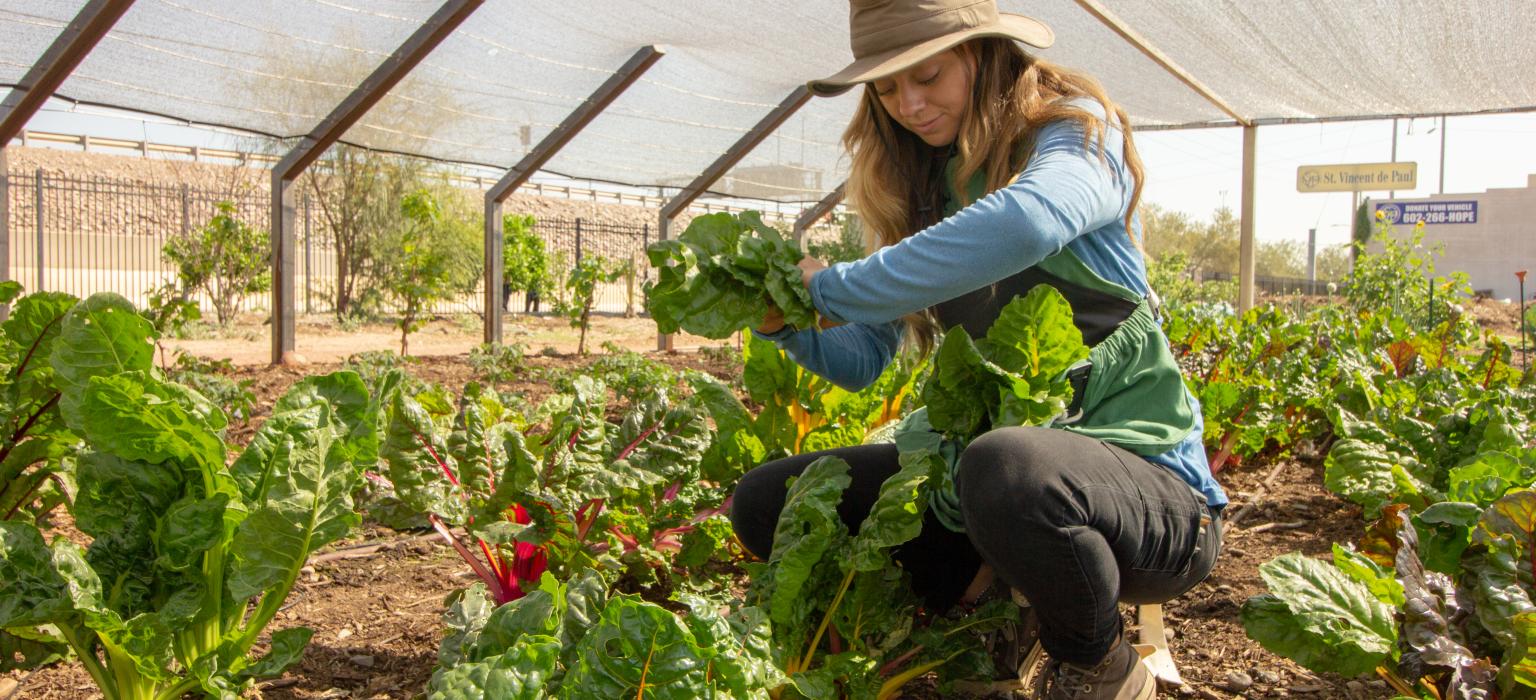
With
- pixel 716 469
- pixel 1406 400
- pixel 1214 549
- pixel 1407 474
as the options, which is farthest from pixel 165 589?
pixel 1406 400

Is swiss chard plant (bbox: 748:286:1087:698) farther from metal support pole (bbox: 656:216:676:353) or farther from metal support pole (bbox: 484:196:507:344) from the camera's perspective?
metal support pole (bbox: 656:216:676:353)

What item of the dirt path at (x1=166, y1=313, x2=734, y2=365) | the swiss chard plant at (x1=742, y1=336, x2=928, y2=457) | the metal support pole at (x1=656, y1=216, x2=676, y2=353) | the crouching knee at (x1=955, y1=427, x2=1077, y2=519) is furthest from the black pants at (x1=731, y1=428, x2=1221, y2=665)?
the dirt path at (x1=166, y1=313, x2=734, y2=365)

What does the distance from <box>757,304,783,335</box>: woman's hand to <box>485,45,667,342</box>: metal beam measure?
496 centimetres

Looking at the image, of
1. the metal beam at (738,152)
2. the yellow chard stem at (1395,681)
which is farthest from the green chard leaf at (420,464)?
the metal beam at (738,152)

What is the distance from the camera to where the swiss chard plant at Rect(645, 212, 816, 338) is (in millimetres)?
1604

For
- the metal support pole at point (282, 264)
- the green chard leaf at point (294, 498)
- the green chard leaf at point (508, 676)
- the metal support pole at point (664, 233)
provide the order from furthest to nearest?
1. the metal support pole at point (664, 233)
2. the metal support pole at point (282, 264)
3. the green chard leaf at point (294, 498)
4. the green chard leaf at point (508, 676)

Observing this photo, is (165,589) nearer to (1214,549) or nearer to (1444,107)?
(1214,549)

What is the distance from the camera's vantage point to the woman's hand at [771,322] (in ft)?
5.59

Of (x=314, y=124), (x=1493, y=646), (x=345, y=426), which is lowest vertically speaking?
(x=1493, y=646)

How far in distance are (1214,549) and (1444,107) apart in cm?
638

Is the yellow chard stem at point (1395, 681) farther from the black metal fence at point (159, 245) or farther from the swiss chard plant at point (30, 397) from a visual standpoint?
the black metal fence at point (159, 245)

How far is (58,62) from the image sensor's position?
4727 mm

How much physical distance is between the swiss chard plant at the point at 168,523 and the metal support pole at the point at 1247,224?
725 centimetres

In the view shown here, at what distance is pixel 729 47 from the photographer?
631cm
